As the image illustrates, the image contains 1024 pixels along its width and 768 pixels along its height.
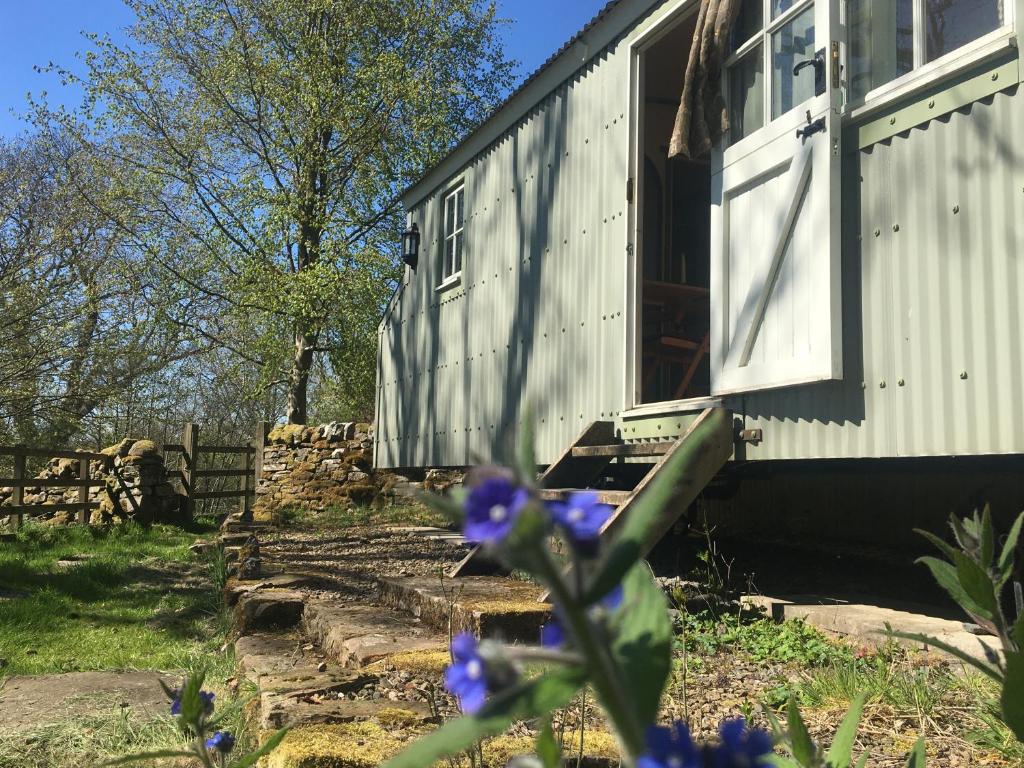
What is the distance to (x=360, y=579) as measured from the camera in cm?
575

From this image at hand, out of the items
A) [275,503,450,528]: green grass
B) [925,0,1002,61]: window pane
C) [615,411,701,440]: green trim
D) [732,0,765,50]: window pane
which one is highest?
[732,0,765,50]: window pane

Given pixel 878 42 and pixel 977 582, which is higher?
pixel 878 42

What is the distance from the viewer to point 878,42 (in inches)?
149

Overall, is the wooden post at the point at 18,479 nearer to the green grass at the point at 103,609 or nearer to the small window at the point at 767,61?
the green grass at the point at 103,609

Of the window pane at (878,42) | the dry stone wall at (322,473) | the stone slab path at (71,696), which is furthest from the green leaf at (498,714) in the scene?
the dry stone wall at (322,473)

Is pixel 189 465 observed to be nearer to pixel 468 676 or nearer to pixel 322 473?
pixel 322 473

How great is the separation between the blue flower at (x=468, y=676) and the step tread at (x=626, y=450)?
4.08 meters

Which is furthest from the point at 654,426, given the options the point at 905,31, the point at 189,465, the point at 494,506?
the point at 189,465

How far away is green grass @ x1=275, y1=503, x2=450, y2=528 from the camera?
10.5m

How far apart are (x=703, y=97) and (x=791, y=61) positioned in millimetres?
690

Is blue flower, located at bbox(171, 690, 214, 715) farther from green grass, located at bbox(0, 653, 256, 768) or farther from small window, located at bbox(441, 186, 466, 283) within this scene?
small window, located at bbox(441, 186, 466, 283)

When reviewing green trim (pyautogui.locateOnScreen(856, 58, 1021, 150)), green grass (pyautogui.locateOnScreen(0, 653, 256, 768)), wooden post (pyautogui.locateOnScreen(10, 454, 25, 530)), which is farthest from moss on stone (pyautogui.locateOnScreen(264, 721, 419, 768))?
wooden post (pyautogui.locateOnScreen(10, 454, 25, 530))

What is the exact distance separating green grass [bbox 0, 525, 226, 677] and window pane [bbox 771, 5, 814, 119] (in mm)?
4027

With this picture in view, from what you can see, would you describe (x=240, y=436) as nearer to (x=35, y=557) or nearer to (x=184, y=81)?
(x=184, y=81)
